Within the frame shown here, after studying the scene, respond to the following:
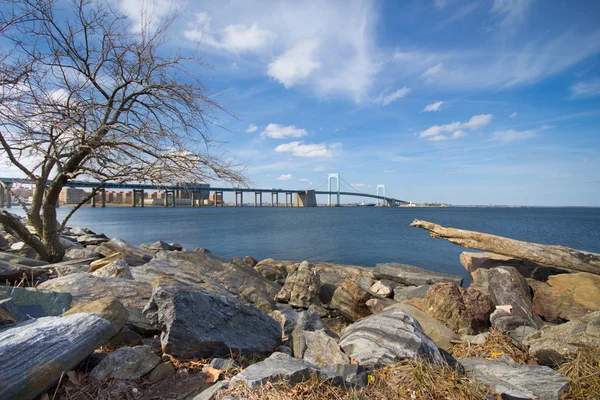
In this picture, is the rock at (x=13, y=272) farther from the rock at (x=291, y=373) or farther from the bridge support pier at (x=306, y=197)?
the bridge support pier at (x=306, y=197)

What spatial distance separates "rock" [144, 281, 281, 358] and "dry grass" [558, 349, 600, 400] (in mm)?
2875

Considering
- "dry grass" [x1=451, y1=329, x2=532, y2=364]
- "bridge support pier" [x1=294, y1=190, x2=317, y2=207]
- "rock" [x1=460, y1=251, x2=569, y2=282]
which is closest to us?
"dry grass" [x1=451, y1=329, x2=532, y2=364]

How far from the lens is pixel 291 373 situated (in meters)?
2.48

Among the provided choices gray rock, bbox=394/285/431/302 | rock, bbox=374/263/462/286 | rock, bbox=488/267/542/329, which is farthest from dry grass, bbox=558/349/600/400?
rock, bbox=374/263/462/286

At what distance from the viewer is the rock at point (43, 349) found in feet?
6.76

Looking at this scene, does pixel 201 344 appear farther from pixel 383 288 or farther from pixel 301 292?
pixel 383 288

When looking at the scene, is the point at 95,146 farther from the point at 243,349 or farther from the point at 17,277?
the point at 243,349

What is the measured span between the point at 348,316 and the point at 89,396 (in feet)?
20.1

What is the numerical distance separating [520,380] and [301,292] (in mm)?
6104

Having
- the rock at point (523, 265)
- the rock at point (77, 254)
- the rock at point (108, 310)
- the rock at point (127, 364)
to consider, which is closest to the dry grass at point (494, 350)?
the rock at point (127, 364)

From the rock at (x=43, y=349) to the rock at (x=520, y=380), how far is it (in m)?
3.28

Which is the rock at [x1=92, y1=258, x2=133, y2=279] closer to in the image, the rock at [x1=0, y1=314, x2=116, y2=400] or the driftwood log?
the rock at [x1=0, y1=314, x2=116, y2=400]

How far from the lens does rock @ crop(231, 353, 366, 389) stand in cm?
244

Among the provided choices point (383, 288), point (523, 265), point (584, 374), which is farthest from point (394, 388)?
point (523, 265)
